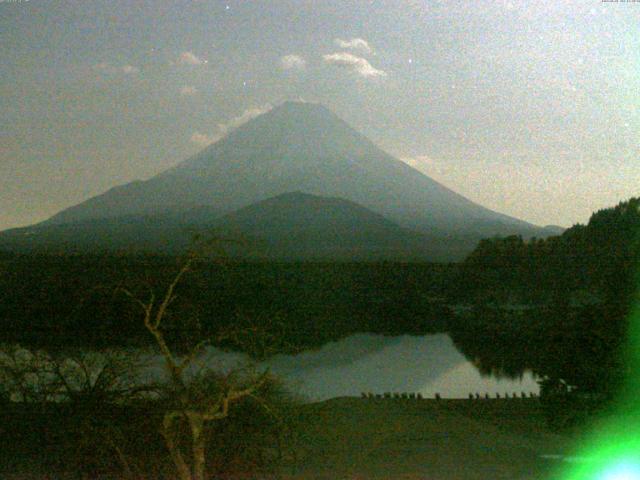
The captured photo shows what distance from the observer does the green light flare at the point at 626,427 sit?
19.9ft

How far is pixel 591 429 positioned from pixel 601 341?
112cm

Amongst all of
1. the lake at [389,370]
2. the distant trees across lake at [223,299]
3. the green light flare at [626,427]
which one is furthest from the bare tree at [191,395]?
the lake at [389,370]

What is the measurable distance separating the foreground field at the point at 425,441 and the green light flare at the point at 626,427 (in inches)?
32.3

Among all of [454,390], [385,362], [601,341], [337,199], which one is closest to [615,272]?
[601,341]

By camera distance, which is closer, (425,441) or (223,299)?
(425,441)

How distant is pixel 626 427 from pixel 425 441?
4.12m

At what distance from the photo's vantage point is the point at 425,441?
995 centimetres

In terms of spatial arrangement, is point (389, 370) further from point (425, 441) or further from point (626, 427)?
point (626, 427)

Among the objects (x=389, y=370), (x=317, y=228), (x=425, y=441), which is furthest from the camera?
(x=317, y=228)

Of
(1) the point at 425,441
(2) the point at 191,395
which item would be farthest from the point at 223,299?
(2) the point at 191,395

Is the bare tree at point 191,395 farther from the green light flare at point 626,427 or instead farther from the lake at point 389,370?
the lake at point 389,370

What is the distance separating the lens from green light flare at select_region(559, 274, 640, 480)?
6.07m

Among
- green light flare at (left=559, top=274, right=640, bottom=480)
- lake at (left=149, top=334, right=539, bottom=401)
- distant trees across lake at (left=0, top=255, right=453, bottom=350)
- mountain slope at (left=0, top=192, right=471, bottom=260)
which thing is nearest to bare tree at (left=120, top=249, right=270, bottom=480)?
distant trees across lake at (left=0, top=255, right=453, bottom=350)

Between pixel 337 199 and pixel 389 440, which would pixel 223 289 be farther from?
pixel 337 199
